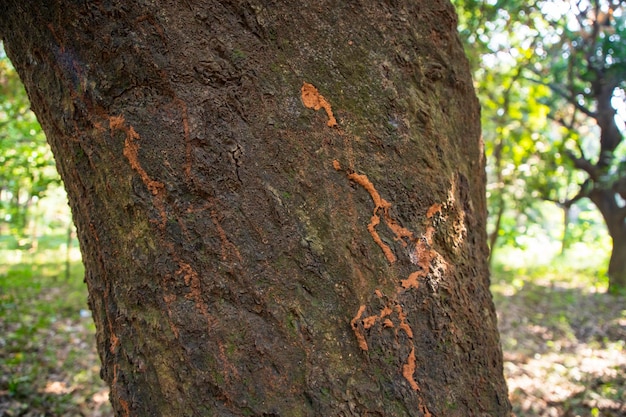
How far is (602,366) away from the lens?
15.0 feet

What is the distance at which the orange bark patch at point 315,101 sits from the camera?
142 centimetres

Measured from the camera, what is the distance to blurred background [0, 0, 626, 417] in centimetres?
385

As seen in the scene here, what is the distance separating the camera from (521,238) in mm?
6793

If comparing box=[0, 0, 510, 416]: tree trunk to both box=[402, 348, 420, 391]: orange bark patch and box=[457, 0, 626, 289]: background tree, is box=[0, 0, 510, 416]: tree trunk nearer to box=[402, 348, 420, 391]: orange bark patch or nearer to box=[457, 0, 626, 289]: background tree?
box=[402, 348, 420, 391]: orange bark patch

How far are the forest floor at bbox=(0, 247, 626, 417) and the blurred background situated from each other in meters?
0.02

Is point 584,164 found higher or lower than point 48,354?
higher

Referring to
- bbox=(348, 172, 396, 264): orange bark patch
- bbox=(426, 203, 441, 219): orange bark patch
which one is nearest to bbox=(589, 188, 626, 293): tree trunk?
bbox=(426, 203, 441, 219): orange bark patch

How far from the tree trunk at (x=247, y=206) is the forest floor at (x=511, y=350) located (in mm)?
2470

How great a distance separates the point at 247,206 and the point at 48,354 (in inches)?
149

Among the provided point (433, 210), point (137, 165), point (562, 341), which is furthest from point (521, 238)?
point (137, 165)

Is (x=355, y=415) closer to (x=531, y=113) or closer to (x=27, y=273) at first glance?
(x=531, y=113)

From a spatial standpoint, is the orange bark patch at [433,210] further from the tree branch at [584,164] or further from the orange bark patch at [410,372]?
the tree branch at [584,164]

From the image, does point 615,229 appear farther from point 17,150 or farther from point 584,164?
point 17,150

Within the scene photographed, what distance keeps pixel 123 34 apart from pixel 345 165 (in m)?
→ 0.74
